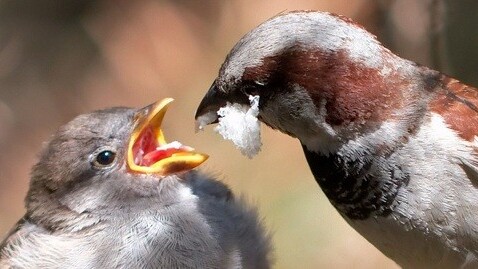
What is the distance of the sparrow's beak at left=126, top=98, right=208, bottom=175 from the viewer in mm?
3205

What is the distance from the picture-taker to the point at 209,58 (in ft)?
22.4

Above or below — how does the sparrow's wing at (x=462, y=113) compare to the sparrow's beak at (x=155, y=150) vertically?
below

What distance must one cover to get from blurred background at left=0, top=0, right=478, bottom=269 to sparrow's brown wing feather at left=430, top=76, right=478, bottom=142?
2267 mm

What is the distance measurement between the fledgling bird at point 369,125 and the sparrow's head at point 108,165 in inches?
14.5

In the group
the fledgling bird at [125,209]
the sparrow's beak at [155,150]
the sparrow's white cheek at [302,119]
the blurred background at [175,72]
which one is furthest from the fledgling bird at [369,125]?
the blurred background at [175,72]

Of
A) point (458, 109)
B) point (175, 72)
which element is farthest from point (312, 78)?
point (175, 72)

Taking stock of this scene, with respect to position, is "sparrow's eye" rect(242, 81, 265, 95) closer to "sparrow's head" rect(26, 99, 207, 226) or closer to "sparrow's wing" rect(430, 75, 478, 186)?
"sparrow's head" rect(26, 99, 207, 226)

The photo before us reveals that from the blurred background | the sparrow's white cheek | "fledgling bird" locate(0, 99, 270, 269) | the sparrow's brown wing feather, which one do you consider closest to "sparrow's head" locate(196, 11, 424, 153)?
the sparrow's white cheek

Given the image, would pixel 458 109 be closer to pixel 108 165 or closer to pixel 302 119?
pixel 302 119

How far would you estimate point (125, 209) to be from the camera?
3.18 m

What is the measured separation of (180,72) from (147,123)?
11.5 feet

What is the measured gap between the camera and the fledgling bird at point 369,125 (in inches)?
109

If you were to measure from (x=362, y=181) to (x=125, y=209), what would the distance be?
83cm

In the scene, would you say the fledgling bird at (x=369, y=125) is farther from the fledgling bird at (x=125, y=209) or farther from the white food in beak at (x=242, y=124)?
the fledgling bird at (x=125, y=209)
